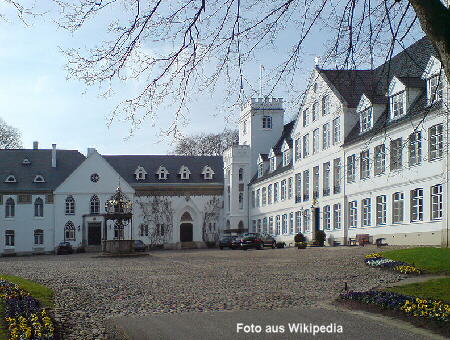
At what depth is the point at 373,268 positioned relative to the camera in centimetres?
2466

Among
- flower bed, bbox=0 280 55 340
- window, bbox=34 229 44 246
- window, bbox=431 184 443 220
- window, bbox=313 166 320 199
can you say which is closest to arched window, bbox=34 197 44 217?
window, bbox=34 229 44 246

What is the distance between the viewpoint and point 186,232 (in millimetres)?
76188

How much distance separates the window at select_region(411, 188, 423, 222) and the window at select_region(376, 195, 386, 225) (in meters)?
3.92

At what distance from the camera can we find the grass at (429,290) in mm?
14641

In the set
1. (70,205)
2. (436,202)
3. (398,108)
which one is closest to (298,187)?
(398,108)

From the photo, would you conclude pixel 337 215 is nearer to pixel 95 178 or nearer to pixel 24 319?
pixel 95 178

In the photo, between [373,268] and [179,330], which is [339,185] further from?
[179,330]

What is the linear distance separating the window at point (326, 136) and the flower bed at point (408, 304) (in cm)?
3746

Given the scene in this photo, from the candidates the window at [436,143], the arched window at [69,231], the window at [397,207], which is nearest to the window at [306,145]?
the window at [397,207]

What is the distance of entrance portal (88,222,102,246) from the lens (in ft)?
231

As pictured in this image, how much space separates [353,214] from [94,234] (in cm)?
3382

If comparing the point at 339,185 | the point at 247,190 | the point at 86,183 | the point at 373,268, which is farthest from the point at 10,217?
the point at 373,268

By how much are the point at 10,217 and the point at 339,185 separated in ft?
127

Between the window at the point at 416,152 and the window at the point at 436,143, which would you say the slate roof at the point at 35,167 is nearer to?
the window at the point at 416,152
